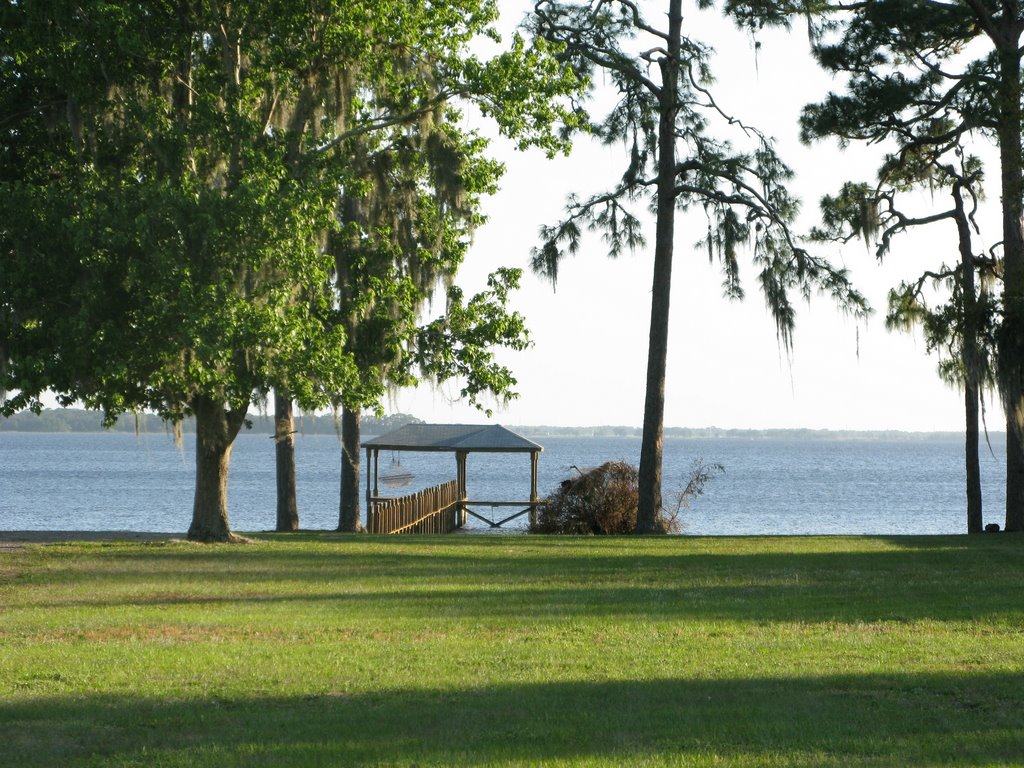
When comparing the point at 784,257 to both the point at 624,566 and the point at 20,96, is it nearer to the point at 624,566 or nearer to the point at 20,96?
the point at 624,566

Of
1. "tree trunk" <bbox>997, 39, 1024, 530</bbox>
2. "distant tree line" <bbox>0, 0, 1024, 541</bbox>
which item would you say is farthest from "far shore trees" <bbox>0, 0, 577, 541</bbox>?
"tree trunk" <bbox>997, 39, 1024, 530</bbox>

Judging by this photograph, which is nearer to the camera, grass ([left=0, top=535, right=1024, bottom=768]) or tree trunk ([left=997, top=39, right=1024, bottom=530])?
grass ([left=0, top=535, right=1024, bottom=768])

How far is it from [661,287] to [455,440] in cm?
821

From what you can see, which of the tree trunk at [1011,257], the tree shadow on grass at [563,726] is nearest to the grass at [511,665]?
the tree shadow on grass at [563,726]

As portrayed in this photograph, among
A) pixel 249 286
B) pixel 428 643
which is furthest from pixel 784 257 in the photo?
pixel 428 643

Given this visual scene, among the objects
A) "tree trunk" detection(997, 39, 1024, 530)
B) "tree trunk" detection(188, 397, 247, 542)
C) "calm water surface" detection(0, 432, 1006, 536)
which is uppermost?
"tree trunk" detection(997, 39, 1024, 530)

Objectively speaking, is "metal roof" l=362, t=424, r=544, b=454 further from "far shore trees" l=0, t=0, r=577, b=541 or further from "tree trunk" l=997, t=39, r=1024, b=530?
"tree trunk" l=997, t=39, r=1024, b=530

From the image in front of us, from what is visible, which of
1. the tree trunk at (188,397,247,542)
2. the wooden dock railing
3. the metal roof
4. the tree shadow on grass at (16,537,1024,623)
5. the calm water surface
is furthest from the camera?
the calm water surface

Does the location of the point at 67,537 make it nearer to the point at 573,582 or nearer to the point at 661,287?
the point at 573,582

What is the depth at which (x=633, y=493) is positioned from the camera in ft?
87.0

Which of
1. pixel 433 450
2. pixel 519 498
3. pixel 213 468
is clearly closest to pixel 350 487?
pixel 433 450

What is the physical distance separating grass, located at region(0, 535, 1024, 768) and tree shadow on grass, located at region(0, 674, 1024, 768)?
0.02 m

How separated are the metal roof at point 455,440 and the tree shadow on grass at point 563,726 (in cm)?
2141

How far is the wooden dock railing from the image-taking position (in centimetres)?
2622
